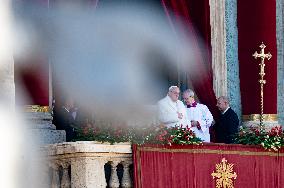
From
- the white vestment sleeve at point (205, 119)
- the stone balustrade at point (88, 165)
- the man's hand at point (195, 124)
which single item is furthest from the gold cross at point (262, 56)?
the stone balustrade at point (88, 165)

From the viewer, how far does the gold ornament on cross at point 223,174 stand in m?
15.0

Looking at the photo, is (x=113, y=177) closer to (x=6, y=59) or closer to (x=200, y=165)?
(x=200, y=165)

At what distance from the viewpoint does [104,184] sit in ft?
46.0

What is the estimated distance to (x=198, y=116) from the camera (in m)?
16.1

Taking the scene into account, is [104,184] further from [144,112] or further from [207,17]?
[207,17]

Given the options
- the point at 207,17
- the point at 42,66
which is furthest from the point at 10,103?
the point at 207,17

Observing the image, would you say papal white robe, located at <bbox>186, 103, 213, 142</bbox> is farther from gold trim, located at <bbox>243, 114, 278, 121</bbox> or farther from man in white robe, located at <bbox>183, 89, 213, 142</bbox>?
gold trim, located at <bbox>243, 114, 278, 121</bbox>

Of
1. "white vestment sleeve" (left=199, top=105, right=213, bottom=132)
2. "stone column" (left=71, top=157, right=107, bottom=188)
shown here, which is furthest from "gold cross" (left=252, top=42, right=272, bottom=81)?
"stone column" (left=71, top=157, right=107, bottom=188)

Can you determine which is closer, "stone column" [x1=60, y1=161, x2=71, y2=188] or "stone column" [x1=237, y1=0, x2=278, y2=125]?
"stone column" [x1=60, y1=161, x2=71, y2=188]

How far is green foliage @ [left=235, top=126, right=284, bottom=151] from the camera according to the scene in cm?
1553

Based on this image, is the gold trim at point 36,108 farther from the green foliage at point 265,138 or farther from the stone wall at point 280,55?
the stone wall at point 280,55

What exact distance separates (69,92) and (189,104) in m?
1.79

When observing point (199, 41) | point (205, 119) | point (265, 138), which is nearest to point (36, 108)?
point (205, 119)

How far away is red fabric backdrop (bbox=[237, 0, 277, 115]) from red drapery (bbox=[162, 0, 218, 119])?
93 centimetres
